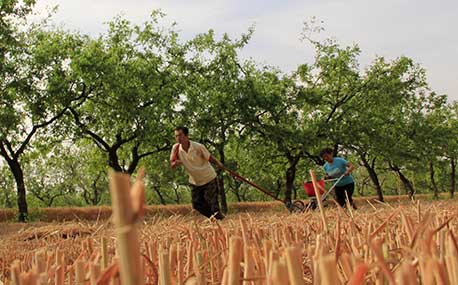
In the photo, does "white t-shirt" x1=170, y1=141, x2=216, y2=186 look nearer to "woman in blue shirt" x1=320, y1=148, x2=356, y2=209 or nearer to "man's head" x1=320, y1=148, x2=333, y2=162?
"man's head" x1=320, y1=148, x2=333, y2=162

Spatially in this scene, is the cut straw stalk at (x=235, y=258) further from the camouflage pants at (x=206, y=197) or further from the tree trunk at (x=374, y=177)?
the tree trunk at (x=374, y=177)

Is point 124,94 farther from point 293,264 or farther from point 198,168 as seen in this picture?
point 293,264

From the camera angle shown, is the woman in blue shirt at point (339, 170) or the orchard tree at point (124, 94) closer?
the woman in blue shirt at point (339, 170)

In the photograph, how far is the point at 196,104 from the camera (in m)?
27.1

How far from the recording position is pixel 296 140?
28797 millimetres

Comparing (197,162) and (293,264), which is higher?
(197,162)

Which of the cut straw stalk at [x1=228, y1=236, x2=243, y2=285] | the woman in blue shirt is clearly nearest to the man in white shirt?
the woman in blue shirt

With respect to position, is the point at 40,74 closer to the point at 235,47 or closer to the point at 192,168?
the point at 235,47

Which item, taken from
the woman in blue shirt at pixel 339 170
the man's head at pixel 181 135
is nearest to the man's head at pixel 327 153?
the woman in blue shirt at pixel 339 170

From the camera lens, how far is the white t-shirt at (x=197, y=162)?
7.70 metres

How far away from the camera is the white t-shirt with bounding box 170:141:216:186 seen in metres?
7.70

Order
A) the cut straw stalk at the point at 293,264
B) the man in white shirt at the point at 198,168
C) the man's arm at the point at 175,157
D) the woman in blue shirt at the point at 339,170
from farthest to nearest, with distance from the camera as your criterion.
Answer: the woman in blue shirt at the point at 339,170 → the man in white shirt at the point at 198,168 → the man's arm at the point at 175,157 → the cut straw stalk at the point at 293,264

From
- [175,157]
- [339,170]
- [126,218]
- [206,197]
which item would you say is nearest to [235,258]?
[126,218]

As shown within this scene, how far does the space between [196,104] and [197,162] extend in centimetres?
1942
